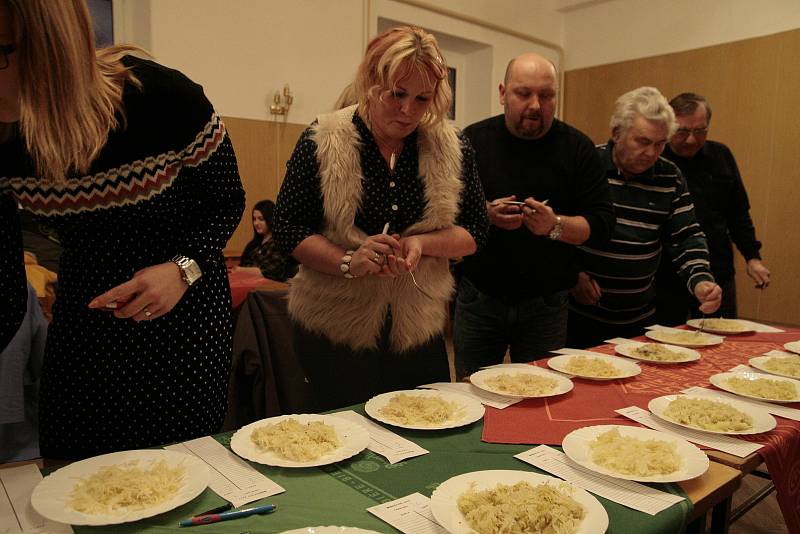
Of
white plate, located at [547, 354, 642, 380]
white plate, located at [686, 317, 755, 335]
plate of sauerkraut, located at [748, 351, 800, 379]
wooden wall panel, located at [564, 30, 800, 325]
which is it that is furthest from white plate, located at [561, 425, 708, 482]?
wooden wall panel, located at [564, 30, 800, 325]

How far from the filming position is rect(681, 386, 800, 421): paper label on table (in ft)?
4.72

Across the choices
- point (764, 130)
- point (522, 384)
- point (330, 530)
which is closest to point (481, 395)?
point (522, 384)

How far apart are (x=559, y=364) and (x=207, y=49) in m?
3.71

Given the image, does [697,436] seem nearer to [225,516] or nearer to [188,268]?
[225,516]

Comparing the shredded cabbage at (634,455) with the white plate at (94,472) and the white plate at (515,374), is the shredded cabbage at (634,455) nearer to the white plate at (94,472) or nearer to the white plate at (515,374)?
the white plate at (515,374)

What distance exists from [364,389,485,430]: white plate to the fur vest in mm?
273

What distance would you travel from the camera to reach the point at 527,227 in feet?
7.29

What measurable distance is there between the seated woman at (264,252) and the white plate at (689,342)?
235 centimetres

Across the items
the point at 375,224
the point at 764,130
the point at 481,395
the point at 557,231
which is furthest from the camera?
the point at 764,130

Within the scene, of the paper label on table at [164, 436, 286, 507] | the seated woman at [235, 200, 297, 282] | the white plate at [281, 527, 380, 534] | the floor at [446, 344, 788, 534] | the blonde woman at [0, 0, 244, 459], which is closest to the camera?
the white plate at [281, 527, 380, 534]

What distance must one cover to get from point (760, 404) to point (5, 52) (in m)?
1.71

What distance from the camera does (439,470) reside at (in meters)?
1.09

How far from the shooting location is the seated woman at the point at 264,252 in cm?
408

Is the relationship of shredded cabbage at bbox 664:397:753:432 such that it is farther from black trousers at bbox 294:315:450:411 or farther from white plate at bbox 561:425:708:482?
black trousers at bbox 294:315:450:411
